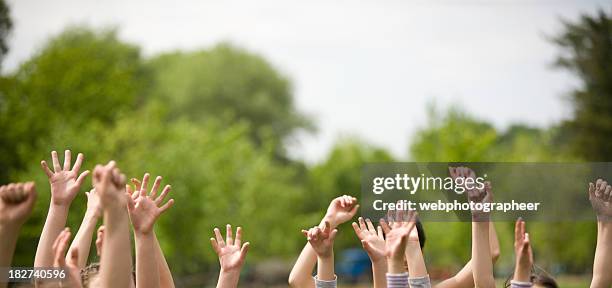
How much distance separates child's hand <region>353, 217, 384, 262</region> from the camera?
4.23 meters

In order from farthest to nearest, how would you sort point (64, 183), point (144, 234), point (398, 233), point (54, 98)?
point (54, 98)
point (64, 183)
point (144, 234)
point (398, 233)

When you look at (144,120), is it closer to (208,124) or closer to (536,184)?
(208,124)

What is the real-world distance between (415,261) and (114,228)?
5.84ft

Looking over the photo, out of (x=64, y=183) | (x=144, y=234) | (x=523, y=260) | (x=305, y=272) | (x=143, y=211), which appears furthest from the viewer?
(x=305, y=272)

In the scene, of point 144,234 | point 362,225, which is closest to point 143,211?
point 144,234

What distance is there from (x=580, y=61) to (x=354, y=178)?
14497 millimetres

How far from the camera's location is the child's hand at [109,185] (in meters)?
3.32

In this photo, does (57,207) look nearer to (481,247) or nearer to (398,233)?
(398,233)

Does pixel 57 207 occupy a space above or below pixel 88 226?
above

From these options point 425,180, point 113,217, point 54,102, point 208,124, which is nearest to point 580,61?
point 208,124

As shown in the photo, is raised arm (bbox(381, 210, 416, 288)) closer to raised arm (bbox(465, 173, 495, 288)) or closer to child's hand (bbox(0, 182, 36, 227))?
raised arm (bbox(465, 173, 495, 288))

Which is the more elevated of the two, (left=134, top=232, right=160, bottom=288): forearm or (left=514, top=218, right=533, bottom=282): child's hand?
(left=134, top=232, right=160, bottom=288): forearm

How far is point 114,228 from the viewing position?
11.2 ft

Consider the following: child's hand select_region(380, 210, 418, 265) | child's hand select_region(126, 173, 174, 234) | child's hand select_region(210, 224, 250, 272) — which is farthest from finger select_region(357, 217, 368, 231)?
child's hand select_region(126, 173, 174, 234)
